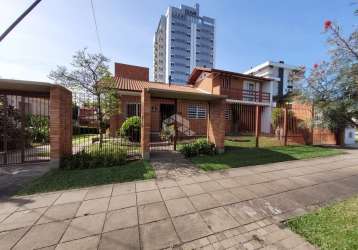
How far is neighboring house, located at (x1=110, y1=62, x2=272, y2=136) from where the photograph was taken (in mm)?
12491

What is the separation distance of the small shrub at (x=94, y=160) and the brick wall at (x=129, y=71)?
14.9 meters

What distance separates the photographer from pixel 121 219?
2910mm

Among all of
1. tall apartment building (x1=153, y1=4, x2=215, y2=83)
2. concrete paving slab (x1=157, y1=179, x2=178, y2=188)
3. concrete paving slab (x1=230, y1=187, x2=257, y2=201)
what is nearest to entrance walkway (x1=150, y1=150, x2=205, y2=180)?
concrete paving slab (x1=157, y1=179, x2=178, y2=188)

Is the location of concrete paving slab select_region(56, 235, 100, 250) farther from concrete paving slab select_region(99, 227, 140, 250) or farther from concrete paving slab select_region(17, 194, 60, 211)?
concrete paving slab select_region(17, 194, 60, 211)

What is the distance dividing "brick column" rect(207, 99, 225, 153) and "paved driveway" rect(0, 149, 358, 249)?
294 cm

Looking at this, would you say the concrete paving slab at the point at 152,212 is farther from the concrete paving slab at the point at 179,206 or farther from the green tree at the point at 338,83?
the green tree at the point at 338,83

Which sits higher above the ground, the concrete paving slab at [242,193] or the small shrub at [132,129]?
the small shrub at [132,129]

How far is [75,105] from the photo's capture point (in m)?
7.98

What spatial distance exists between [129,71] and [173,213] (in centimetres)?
1904

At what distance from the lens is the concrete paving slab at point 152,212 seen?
2916mm

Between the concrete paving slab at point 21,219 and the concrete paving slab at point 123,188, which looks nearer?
the concrete paving slab at point 21,219

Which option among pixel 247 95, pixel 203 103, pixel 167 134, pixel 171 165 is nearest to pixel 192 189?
pixel 171 165

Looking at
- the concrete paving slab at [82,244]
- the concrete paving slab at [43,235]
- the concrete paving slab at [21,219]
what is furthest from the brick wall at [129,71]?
the concrete paving slab at [82,244]

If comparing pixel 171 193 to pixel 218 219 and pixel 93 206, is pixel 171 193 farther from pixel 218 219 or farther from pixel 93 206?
pixel 93 206
